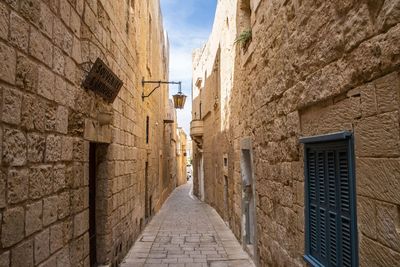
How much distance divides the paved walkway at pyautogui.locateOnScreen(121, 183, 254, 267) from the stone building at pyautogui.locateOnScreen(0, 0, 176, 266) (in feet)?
3.09

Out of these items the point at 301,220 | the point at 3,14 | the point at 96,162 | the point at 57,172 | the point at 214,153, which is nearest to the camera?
the point at 3,14

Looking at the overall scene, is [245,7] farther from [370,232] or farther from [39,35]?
[370,232]

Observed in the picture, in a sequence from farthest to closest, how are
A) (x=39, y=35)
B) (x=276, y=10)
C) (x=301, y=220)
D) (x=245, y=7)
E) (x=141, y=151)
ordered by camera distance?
(x=141, y=151)
(x=245, y=7)
(x=276, y=10)
(x=301, y=220)
(x=39, y=35)

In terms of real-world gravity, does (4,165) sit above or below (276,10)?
below

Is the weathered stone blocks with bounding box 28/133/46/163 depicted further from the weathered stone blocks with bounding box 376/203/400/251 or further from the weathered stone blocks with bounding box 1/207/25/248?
the weathered stone blocks with bounding box 376/203/400/251

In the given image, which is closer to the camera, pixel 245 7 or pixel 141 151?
pixel 245 7

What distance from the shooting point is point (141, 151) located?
8.36 metres

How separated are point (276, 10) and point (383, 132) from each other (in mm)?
2411

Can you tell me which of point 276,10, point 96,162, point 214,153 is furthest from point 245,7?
point 214,153

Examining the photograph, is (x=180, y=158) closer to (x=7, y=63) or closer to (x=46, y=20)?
(x=46, y=20)

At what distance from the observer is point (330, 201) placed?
282cm

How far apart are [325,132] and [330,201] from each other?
0.55 meters

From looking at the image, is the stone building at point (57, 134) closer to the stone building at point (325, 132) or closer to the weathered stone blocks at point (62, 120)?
the weathered stone blocks at point (62, 120)

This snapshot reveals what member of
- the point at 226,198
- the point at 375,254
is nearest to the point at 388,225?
the point at 375,254
